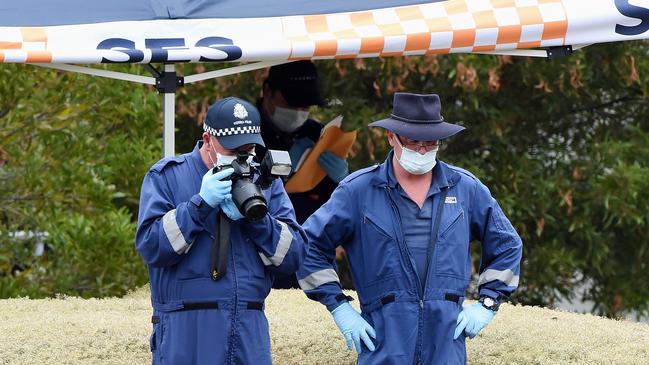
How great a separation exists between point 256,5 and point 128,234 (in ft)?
9.41

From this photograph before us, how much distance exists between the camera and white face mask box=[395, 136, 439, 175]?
5031 mm

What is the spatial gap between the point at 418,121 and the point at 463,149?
5.48m

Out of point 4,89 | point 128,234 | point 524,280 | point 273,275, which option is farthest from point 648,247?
point 273,275

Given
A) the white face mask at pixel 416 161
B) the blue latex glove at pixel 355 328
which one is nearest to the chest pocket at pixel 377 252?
the blue latex glove at pixel 355 328

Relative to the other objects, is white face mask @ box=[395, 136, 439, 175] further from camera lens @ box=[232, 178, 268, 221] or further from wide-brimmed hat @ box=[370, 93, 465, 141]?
camera lens @ box=[232, 178, 268, 221]

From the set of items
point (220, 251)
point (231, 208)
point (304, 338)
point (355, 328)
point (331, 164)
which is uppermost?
point (231, 208)

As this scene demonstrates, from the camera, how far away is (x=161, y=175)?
4844 mm

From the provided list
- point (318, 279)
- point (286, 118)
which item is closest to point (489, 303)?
point (318, 279)

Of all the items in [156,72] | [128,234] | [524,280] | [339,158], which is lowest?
[524,280]

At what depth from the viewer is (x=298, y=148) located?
748 cm

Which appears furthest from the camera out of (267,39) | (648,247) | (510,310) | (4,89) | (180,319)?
(648,247)

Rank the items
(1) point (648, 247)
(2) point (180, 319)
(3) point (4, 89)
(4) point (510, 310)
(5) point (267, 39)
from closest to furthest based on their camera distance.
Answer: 1. (2) point (180, 319)
2. (5) point (267, 39)
3. (4) point (510, 310)
4. (3) point (4, 89)
5. (1) point (648, 247)

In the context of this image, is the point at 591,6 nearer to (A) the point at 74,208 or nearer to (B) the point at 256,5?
(B) the point at 256,5

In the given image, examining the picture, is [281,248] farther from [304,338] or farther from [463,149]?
[463,149]
